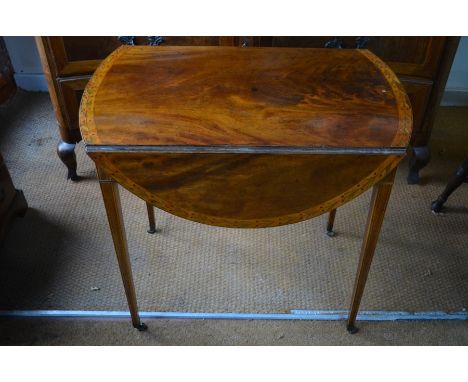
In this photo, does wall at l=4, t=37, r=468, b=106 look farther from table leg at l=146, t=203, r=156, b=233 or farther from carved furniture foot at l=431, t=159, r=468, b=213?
table leg at l=146, t=203, r=156, b=233

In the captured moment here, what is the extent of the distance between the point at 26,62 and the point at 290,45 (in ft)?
4.55

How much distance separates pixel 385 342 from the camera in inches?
55.9

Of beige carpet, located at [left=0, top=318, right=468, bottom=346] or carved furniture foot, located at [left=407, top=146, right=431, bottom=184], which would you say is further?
carved furniture foot, located at [left=407, top=146, right=431, bottom=184]

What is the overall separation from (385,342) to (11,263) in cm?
118

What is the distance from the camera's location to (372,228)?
1167mm

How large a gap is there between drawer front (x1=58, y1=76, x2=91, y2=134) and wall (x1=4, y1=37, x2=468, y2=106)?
0.77 meters

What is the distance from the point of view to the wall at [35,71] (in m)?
2.21

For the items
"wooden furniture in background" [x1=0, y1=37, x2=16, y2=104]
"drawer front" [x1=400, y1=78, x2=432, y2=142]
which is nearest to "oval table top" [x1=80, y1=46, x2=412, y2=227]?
"drawer front" [x1=400, y1=78, x2=432, y2=142]

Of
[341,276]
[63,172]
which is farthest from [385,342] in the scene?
[63,172]

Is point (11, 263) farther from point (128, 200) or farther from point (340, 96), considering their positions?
point (340, 96)

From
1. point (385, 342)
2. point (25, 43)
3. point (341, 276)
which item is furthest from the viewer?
point (25, 43)

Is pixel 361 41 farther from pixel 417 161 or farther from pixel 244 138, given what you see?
pixel 244 138

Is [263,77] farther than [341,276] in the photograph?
No

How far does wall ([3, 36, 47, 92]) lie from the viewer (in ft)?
7.45
